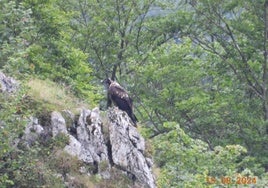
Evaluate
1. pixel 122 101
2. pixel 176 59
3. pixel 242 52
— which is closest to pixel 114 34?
pixel 176 59

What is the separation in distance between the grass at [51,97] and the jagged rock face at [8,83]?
35 cm

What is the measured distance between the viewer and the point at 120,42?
98.3 ft

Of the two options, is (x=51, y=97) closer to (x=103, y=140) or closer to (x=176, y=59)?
(x=103, y=140)

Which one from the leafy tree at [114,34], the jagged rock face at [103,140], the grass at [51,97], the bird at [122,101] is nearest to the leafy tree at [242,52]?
the leafy tree at [114,34]

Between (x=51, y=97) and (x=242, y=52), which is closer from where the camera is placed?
(x=51, y=97)

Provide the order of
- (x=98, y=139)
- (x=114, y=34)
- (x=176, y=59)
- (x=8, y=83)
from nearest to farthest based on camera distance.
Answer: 1. (x=8, y=83)
2. (x=98, y=139)
3. (x=176, y=59)
4. (x=114, y=34)

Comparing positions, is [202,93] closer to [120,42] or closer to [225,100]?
[225,100]

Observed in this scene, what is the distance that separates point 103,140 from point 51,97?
144 centimetres

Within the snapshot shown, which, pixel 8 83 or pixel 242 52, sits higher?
pixel 242 52

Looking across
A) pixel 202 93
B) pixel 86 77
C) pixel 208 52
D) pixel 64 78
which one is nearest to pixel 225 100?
pixel 202 93

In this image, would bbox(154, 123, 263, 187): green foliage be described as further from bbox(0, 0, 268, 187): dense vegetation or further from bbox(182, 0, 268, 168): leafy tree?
bbox(182, 0, 268, 168): leafy tree

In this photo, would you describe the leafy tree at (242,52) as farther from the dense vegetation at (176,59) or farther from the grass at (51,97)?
the grass at (51,97)

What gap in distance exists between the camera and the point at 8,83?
11703mm

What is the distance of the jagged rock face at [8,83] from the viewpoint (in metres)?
11.5
